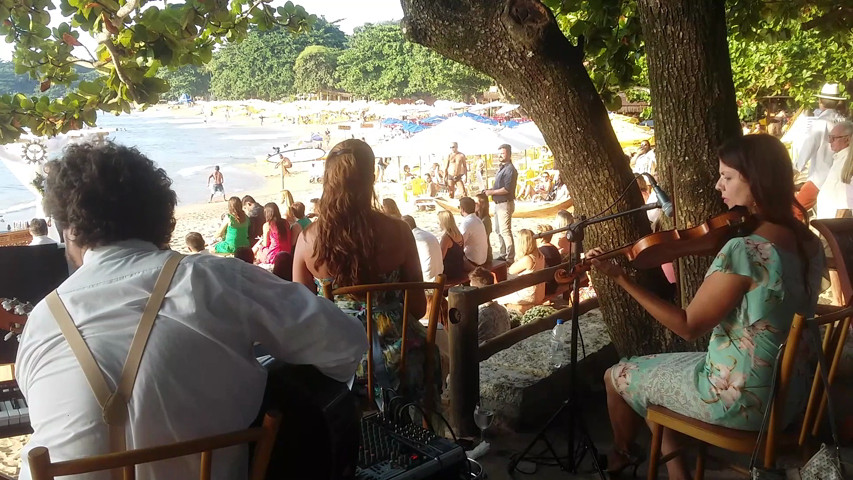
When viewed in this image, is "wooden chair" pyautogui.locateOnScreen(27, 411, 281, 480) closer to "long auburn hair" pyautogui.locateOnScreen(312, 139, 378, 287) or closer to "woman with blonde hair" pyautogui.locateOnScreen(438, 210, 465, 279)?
"long auburn hair" pyautogui.locateOnScreen(312, 139, 378, 287)

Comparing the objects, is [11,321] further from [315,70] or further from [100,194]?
[315,70]

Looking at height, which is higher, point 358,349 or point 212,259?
point 212,259

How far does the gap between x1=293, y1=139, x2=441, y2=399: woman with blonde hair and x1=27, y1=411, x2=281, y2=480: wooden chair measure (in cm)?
131

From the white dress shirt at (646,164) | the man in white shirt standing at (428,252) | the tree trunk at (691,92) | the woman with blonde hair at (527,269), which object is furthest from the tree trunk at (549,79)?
the white dress shirt at (646,164)

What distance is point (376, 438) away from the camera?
6.07ft

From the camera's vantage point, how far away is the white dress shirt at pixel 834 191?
5203mm

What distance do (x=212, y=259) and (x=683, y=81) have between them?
217cm

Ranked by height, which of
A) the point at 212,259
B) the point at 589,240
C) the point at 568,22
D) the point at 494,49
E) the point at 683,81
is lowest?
the point at 589,240

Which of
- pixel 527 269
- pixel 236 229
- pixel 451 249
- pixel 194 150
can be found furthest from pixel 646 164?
pixel 194 150

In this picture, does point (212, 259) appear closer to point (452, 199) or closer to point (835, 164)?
point (835, 164)

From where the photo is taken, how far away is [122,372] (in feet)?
4.35

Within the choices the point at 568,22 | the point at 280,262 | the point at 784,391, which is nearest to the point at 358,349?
the point at 784,391

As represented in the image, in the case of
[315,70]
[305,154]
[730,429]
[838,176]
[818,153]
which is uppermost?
[315,70]

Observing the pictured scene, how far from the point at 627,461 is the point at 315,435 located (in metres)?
1.72
